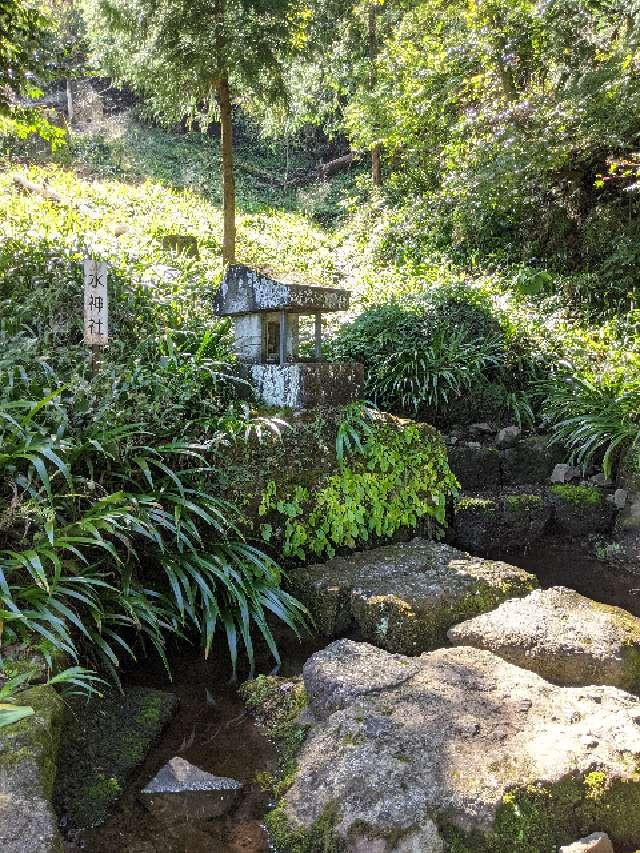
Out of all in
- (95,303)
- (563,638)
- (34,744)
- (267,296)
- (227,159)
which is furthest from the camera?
(227,159)

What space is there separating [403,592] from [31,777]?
2.09 meters

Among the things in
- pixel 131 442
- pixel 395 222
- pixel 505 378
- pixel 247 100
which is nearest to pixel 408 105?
pixel 395 222

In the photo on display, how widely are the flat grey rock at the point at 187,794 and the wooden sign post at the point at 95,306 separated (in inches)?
94.0

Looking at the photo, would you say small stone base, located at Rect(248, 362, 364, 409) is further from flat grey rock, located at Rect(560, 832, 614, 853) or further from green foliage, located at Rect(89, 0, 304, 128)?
green foliage, located at Rect(89, 0, 304, 128)

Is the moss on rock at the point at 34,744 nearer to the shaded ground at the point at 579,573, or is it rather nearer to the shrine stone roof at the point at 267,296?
the shrine stone roof at the point at 267,296

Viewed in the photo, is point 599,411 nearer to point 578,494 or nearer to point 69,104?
point 578,494

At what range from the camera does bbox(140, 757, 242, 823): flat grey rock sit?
7.25 feet

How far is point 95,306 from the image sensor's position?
384cm

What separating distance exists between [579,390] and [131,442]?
4521 mm

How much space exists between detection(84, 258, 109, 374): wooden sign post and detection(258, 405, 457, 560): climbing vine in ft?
4.51

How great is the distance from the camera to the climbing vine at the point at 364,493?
393cm

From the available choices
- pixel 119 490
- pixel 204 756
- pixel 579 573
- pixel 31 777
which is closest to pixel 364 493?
pixel 119 490

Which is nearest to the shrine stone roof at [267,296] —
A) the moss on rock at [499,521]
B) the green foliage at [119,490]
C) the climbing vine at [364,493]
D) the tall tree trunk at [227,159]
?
the green foliage at [119,490]

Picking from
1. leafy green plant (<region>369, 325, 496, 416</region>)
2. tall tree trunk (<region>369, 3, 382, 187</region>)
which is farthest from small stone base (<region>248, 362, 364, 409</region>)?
tall tree trunk (<region>369, 3, 382, 187</region>)
